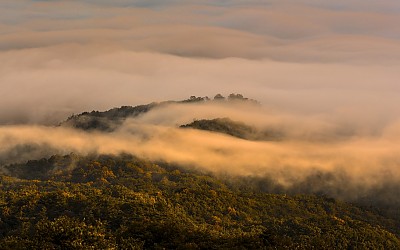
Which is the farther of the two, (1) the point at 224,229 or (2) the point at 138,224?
(1) the point at 224,229

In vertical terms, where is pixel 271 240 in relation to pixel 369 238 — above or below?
above

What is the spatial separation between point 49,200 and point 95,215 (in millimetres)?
19478

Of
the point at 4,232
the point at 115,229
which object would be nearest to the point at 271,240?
the point at 115,229

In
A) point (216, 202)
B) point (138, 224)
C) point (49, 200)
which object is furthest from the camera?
point (216, 202)

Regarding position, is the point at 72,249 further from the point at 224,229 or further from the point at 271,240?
the point at 224,229

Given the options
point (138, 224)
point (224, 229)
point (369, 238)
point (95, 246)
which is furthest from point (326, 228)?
point (95, 246)

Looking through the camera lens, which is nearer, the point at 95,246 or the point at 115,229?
the point at 95,246

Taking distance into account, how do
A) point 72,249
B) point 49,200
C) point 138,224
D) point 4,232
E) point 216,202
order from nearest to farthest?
point 72,249, point 138,224, point 4,232, point 49,200, point 216,202

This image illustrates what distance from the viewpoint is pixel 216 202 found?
182375 millimetres

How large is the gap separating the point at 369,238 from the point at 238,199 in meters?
46.9

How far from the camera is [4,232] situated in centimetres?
13875

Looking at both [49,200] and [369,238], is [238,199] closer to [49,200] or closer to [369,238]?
[369,238]

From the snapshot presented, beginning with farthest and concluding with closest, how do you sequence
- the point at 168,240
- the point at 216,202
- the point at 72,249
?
the point at 216,202 < the point at 168,240 < the point at 72,249

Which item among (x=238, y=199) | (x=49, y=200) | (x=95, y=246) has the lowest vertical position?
(x=238, y=199)
